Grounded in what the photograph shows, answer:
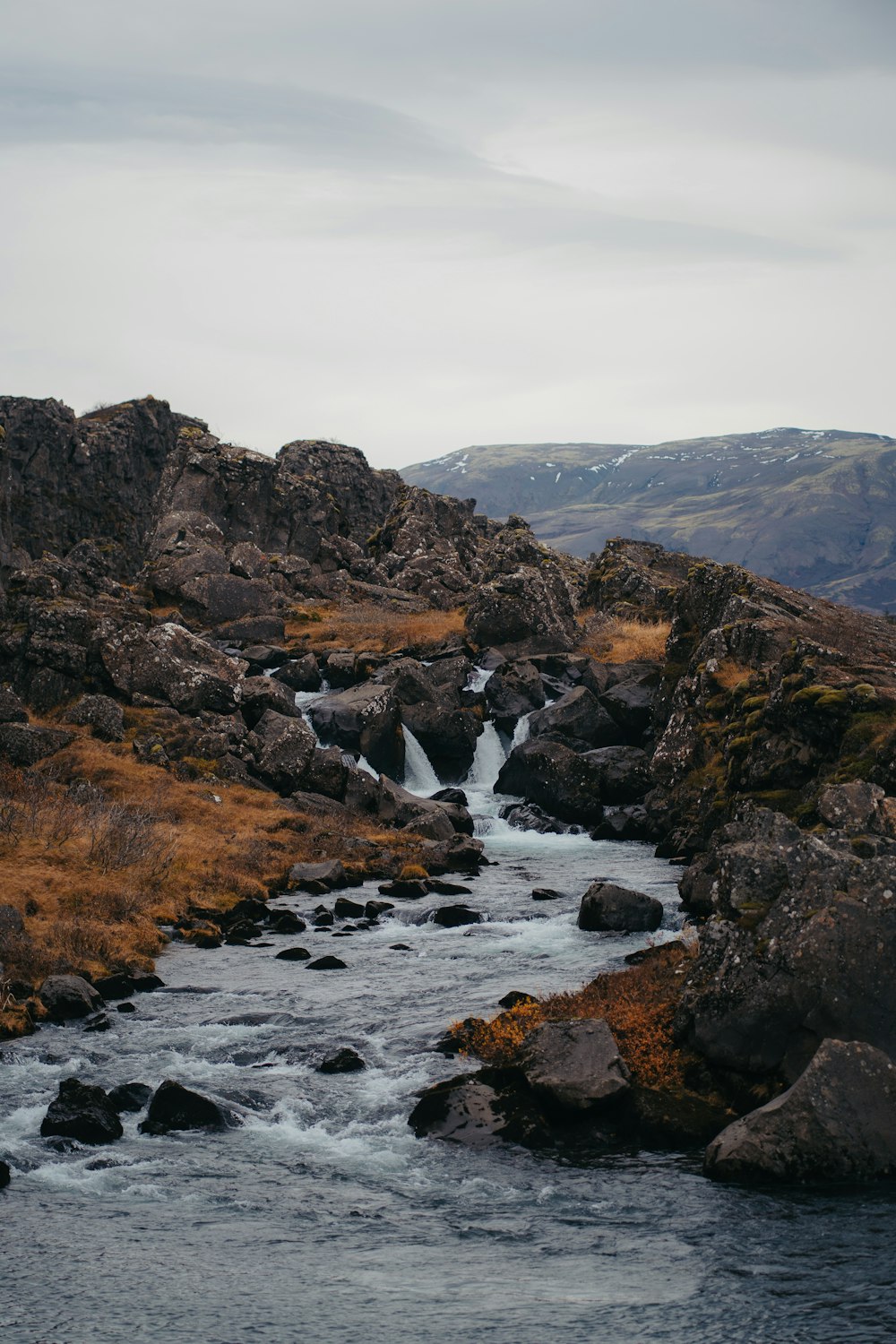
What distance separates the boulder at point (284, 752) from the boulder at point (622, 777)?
508 inches

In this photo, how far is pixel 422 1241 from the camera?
15016 mm

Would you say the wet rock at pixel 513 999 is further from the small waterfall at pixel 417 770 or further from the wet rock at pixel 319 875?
the small waterfall at pixel 417 770

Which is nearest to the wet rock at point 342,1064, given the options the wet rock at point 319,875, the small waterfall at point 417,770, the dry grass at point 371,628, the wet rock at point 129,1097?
the wet rock at point 129,1097

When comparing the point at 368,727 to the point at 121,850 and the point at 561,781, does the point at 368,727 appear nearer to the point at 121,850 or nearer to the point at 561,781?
the point at 561,781

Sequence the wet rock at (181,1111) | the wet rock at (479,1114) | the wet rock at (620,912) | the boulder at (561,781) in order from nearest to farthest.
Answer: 1. the wet rock at (479,1114)
2. the wet rock at (181,1111)
3. the wet rock at (620,912)
4. the boulder at (561,781)

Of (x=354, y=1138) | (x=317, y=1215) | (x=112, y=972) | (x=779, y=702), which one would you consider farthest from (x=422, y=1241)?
(x=779, y=702)

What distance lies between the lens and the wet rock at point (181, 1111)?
61.7 feet

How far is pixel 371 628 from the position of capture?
6962cm

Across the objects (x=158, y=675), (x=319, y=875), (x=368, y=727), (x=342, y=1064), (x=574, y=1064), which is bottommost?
(x=319, y=875)

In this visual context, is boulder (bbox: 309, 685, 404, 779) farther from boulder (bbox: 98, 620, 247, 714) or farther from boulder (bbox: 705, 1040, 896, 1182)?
boulder (bbox: 705, 1040, 896, 1182)

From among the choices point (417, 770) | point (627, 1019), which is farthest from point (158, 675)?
point (627, 1019)

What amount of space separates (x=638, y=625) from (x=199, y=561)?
101ft

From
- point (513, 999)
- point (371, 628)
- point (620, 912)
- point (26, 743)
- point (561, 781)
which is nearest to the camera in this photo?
point (513, 999)

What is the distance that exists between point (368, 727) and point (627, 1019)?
3325 centimetres
